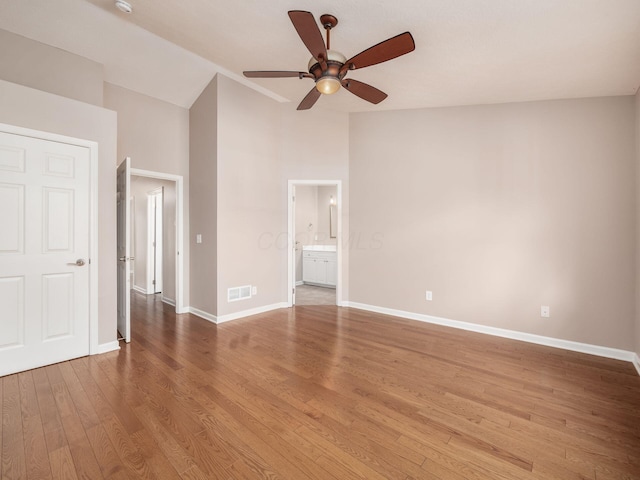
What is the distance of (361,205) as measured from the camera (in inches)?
192

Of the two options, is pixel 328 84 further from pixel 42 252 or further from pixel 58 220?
pixel 42 252

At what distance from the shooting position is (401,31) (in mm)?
2707

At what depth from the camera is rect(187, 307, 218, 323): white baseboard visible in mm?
4238

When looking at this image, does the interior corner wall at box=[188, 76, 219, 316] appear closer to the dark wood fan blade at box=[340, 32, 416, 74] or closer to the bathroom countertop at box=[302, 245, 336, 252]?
the dark wood fan blade at box=[340, 32, 416, 74]

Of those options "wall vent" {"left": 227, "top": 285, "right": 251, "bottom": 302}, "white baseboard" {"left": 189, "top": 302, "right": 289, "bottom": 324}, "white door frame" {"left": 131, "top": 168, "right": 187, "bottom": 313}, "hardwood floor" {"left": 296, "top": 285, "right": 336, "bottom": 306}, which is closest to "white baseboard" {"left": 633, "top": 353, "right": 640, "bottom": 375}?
"hardwood floor" {"left": 296, "top": 285, "right": 336, "bottom": 306}

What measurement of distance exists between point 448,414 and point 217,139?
3999 millimetres

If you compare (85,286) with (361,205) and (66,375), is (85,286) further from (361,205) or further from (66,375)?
(361,205)

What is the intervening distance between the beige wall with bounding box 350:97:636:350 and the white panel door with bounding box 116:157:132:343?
310cm

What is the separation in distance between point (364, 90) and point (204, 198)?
2.75 m

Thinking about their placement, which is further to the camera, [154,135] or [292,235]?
[292,235]

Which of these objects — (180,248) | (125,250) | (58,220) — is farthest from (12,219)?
(180,248)

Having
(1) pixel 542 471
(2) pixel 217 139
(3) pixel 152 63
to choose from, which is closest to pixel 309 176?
(2) pixel 217 139

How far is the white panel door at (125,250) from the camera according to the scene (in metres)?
3.32

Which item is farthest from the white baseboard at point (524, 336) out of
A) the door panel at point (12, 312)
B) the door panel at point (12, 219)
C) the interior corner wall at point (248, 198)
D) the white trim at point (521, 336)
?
the door panel at point (12, 219)
